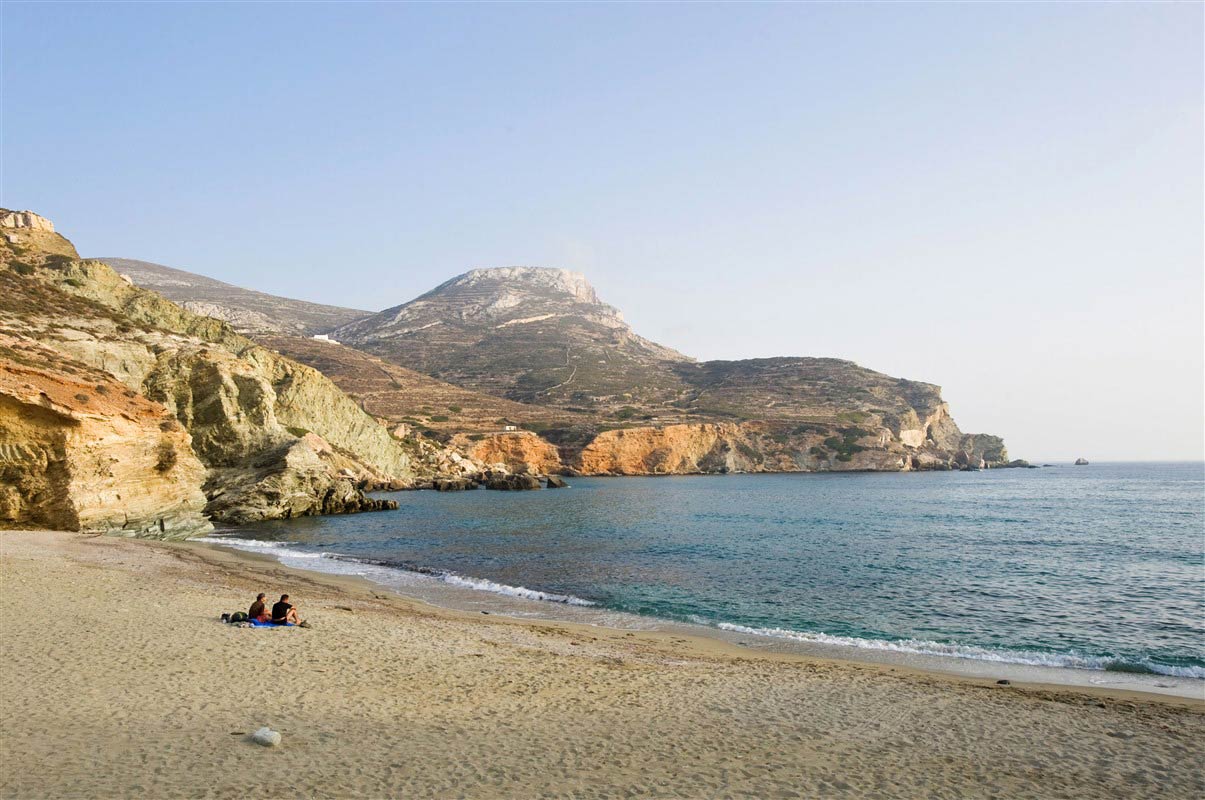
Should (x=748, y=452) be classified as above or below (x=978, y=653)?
above

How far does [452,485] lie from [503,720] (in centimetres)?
7611

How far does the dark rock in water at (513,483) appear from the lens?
3327 inches

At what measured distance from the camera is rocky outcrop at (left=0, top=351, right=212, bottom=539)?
26.9m

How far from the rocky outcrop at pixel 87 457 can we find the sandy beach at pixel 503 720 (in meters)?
14.8

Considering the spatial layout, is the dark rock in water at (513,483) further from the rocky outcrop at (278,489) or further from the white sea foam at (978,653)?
the white sea foam at (978,653)

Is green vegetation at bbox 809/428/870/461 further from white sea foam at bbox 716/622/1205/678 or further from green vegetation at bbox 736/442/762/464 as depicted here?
white sea foam at bbox 716/622/1205/678

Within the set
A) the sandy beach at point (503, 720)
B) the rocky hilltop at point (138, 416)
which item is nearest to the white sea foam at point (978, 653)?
the sandy beach at point (503, 720)

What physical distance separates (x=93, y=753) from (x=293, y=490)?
43.2m

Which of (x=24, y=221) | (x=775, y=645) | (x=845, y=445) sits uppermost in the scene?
(x=24, y=221)

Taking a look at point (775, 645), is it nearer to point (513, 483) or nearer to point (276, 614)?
point (276, 614)

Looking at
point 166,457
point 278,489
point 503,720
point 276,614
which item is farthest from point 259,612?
point 278,489

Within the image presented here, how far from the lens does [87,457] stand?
28.8 metres

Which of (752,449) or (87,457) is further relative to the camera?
(752,449)

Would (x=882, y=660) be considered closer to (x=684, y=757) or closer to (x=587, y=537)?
(x=684, y=757)
